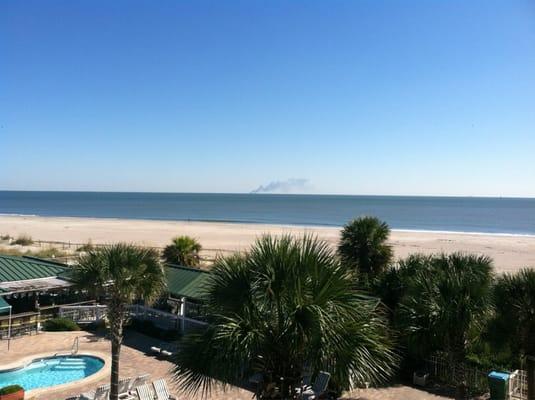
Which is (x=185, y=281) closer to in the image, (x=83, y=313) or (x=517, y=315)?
(x=83, y=313)

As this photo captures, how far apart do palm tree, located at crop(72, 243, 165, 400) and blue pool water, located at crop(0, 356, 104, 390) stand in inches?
187

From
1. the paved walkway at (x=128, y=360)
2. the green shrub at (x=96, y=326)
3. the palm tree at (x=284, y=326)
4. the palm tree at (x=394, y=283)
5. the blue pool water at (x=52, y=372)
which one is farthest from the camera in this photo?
the green shrub at (x=96, y=326)

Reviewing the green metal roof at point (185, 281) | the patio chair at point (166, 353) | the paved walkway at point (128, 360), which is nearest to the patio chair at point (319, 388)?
the paved walkway at point (128, 360)

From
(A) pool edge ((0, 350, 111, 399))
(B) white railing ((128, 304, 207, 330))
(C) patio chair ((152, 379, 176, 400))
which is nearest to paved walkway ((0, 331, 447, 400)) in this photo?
(A) pool edge ((0, 350, 111, 399))

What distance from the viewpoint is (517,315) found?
8.79 m

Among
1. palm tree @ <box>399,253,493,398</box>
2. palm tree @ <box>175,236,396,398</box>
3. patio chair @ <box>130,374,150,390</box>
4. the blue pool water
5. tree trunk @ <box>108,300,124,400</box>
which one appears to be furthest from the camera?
the blue pool water

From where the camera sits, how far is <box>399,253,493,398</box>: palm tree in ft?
31.6

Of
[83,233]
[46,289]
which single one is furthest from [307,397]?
[83,233]

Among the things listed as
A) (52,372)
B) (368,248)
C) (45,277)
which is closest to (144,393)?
(52,372)

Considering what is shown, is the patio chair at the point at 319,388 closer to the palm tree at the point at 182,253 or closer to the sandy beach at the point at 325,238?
the palm tree at the point at 182,253

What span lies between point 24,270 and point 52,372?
7313mm

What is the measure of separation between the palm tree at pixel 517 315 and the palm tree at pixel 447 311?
59 centimetres

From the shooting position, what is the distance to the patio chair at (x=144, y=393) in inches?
469

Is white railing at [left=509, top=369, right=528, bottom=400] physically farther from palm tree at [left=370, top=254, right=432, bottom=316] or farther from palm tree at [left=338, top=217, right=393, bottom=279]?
palm tree at [left=338, top=217, right=393, bottom=279]
